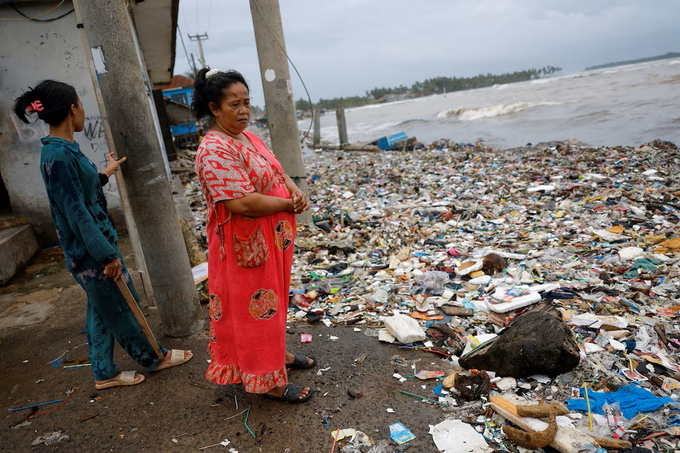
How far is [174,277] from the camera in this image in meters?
2.92

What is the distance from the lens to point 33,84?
5.52 meters

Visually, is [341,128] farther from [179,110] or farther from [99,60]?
[99,60]

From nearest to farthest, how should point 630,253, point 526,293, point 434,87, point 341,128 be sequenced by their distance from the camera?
→ point 526,293 < point 630,253 < point 341,128 < point 434,87

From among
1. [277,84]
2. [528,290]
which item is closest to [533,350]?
[528,290]

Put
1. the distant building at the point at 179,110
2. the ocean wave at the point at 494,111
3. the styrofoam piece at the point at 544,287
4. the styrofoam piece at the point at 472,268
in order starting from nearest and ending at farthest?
the styrofoam piece at the point at 544,287, the styrofoam piece at the point at 472,268, the distant building at the point at 179,110, the ocean wave at the point at 494,111

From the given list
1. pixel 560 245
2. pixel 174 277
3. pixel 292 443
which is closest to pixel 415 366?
pixel 292 443

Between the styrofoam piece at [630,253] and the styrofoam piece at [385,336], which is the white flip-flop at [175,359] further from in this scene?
the styrofoam piece at [630,253]

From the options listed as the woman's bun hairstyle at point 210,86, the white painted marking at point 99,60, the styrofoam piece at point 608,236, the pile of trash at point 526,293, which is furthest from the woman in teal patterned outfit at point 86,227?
the styrofoam piece at point 608,236

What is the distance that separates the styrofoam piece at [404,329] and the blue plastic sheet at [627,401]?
100 cm

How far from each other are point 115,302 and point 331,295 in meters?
1.89

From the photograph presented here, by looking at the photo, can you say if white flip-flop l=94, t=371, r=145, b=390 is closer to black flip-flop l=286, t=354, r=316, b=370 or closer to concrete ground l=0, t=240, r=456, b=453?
concrete ground l=0, t=240, r=456, b=453

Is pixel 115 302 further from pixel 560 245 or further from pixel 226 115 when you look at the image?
pixel 560 245

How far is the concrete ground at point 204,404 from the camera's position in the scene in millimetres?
2090

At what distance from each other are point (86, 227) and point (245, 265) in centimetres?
88
